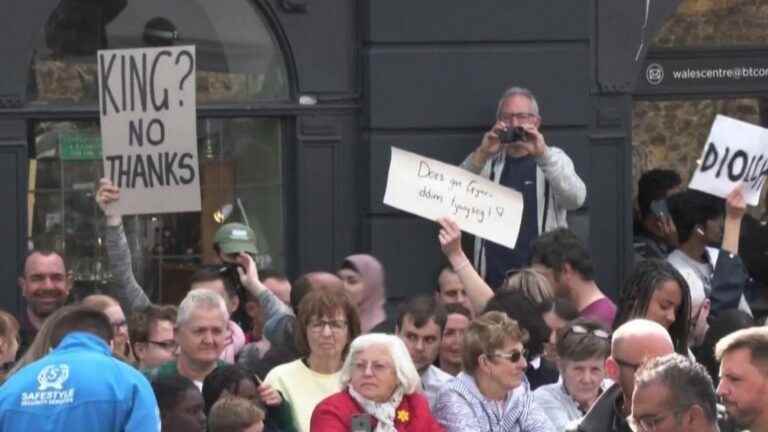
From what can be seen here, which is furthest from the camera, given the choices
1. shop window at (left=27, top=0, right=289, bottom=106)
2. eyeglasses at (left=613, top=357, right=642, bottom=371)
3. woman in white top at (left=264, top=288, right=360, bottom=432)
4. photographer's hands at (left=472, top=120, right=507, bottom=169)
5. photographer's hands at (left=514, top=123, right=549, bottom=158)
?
shop window at (left=27, top=0, right=289, bottom=106)

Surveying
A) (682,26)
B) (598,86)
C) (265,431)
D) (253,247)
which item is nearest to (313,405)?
(265,431)

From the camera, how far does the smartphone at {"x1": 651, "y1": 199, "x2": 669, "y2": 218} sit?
565 inches

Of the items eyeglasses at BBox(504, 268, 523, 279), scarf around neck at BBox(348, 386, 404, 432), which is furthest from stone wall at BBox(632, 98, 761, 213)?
scarf around neck at BBox(348, 386, 404, 432)

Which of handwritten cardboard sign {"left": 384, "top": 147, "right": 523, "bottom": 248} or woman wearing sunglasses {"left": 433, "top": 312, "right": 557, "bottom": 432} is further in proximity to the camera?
handwritten cardboard sign {"left": 384, "top": 147, "right": 523, "bottom": 248}

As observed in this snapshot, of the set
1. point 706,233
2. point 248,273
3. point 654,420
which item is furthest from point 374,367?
point 706,233

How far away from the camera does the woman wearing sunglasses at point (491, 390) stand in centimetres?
1015

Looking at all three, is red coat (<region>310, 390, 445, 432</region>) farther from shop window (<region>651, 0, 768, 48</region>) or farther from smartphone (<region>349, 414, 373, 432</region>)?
shop window (<region>651, 0, 768, 48</region>)

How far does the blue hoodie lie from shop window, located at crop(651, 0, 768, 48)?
694 centimetres

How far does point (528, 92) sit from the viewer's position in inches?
523

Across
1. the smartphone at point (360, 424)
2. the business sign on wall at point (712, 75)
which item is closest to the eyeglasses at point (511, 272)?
the smartphone at point (360, 424)

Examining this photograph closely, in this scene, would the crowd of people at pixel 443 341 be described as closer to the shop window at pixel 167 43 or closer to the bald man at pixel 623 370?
the bald man at pixel 623 370

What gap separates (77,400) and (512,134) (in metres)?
4.71

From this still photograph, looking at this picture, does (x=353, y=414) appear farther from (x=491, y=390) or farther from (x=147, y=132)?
(x=147, y=132)

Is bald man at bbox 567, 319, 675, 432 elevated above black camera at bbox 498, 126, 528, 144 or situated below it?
below
